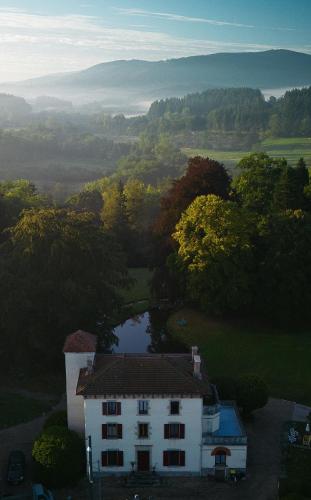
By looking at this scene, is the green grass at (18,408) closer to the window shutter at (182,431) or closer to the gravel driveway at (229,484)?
the gravel driveway at (229,484)

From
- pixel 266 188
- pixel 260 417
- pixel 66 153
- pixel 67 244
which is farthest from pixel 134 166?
pixel 260 417

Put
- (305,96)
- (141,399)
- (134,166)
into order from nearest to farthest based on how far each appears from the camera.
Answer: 1. (141,399)
2. (134,166)
3. (305,96)

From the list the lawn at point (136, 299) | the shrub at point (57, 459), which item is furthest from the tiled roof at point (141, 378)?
the lawn at point (136, 299)

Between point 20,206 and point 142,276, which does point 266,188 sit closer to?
point 142,276

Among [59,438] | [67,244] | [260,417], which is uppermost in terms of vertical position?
[67,244]

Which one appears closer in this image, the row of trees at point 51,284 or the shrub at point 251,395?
the shrub at point 251,395

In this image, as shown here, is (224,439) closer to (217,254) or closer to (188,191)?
(217,254)
